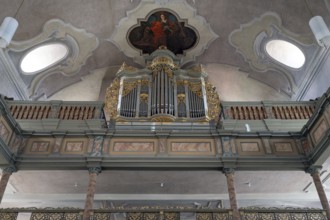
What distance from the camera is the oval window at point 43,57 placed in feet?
46.7

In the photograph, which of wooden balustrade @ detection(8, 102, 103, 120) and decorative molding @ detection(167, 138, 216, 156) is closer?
decorative molding @ detection(167, 138, 216, 156)

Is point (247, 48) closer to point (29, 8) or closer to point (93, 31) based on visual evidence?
point (93, 31)

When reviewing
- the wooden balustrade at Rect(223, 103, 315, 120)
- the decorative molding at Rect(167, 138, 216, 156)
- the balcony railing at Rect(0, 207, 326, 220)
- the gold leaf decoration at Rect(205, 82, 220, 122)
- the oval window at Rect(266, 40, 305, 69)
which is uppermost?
the oval window at Rect(266, 40, 305, 69)

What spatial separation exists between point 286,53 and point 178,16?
508cm

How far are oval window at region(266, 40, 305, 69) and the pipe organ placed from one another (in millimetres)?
3206

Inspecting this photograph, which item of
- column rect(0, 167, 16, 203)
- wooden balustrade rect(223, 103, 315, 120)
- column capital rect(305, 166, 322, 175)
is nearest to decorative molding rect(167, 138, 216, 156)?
wooden balustrade rect(223, 103, 315, 120)

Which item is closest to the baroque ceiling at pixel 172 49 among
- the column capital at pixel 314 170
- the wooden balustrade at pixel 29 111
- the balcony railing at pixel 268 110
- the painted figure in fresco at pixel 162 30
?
the painted figure in fresco at pixel 162 30

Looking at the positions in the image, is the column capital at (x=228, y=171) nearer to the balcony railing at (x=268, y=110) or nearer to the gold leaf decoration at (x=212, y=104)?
the balcony railing at (x=268, y=110)

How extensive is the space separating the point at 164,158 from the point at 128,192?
264cm

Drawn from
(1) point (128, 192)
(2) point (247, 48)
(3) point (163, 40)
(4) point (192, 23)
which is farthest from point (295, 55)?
(1) point (128, 192)

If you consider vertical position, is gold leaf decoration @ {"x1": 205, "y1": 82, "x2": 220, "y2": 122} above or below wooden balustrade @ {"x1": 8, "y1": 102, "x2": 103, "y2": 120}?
above

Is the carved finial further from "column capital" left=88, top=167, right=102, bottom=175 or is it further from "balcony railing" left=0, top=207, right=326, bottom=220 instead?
"column capital" left=88, top=167, right=102, bottom=175

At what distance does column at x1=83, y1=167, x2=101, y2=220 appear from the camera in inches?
358

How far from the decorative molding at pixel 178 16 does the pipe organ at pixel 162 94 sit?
126cm
